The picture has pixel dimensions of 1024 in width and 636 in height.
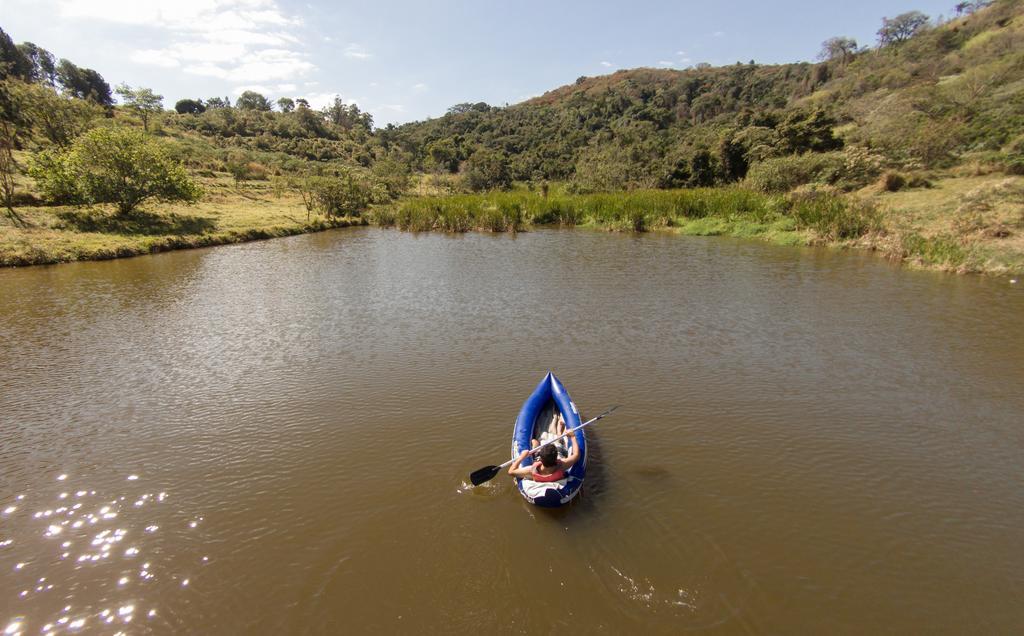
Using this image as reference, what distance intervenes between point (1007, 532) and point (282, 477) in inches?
338

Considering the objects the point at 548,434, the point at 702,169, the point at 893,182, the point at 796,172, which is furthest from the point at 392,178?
the point at 548,434

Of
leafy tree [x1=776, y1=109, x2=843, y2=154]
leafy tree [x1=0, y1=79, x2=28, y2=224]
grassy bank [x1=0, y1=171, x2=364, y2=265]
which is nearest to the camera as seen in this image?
grassy bank [x1=0, y1=171, x2=364, y2=265]

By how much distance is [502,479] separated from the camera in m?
6.40

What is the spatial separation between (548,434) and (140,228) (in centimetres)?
2673

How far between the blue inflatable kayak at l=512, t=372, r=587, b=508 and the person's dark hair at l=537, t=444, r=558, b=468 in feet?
0.75

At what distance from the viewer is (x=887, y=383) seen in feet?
29.2

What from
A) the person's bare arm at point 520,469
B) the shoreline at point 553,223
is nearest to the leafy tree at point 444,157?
the shoreline at point 553,223

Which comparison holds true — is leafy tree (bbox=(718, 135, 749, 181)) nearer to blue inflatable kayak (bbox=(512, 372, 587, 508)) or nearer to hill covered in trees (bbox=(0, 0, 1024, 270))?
hill covered in trees (bbox=(0, 0, 1024, 270))

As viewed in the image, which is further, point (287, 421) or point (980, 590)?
point (287, 421)

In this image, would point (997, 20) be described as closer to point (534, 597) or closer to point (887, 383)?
point (887, 383)

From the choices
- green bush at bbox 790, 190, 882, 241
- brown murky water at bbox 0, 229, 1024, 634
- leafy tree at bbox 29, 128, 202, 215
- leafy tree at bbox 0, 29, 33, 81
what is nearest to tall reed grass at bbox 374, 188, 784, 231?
green bush at bbox 790, 190, 882, 241

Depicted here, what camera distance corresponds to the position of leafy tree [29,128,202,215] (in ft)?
77.3

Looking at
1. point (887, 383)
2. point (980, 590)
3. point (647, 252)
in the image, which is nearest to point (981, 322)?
point (887, 383)

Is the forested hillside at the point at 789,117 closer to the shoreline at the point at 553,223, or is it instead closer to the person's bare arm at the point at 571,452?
the shoreline at the point at 553,223
